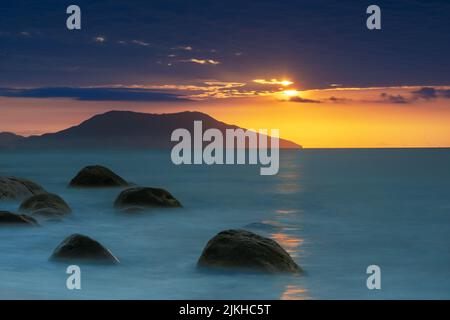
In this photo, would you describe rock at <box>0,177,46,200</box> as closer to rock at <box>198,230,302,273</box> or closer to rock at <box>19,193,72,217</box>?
rock at <box>19,193,72,217</box>

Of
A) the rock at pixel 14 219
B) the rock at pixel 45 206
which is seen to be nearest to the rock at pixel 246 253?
the rock at pixel 14 219

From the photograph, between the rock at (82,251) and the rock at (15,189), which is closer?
the rock at (82,251)

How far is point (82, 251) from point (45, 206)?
29.7ft

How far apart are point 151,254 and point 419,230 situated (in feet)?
41.9

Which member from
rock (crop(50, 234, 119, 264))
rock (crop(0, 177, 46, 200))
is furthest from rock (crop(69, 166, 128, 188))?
rock (crop(50, 234, 119, 264))

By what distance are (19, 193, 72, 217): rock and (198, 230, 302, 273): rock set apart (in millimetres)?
10351

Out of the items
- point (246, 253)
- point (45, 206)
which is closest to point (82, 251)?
point (246, 253)

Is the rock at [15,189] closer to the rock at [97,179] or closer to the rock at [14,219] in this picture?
the rock at [97,179]

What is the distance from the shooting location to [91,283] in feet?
45.4

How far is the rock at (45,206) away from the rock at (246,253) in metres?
10.4

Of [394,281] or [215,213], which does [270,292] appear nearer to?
[394,281]

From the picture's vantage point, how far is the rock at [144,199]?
87.1 feet

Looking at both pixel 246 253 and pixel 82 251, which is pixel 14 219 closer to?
pixel 82 251
